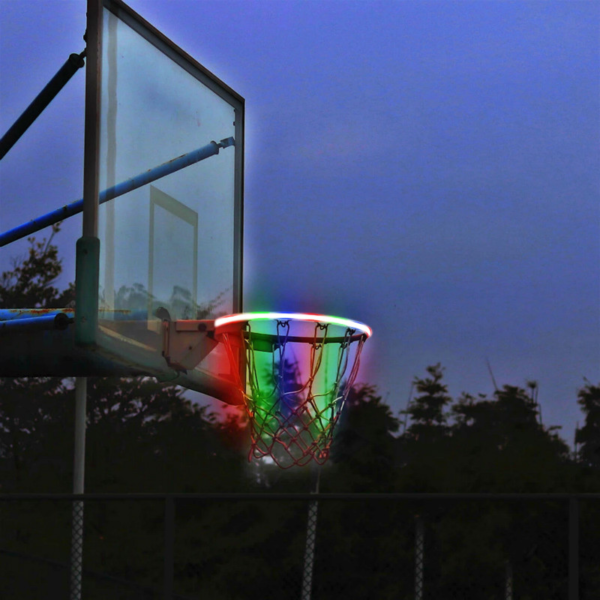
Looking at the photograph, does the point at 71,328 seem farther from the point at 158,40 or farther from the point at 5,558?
the point at 5,558

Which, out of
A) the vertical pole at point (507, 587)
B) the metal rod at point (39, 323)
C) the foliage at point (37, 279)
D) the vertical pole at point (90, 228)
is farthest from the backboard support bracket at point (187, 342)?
the foliage at point (37, 279)

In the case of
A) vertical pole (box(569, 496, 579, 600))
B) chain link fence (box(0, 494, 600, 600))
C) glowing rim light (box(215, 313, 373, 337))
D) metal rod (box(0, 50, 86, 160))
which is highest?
metal rod (box(0, 50, 86, 160))

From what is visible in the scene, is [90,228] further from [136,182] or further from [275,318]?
[275,318]

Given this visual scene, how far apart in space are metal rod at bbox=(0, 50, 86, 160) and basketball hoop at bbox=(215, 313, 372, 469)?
63.2 inches

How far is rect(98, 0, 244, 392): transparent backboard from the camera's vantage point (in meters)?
4.04

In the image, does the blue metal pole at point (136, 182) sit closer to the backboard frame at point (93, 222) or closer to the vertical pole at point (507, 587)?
the backboard frame at point (93, 222)

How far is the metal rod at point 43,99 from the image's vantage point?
4766mm

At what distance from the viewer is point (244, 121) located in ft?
17.7

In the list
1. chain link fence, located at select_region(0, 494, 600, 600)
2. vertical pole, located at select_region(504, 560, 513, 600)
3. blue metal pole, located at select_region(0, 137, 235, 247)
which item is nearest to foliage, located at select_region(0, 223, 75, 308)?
chain link fence, located at select_region(0, 494, 600, 600)

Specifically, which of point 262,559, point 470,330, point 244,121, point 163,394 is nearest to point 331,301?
point 470,330

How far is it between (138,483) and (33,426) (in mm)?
3057

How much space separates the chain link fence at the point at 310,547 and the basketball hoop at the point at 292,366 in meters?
9.07

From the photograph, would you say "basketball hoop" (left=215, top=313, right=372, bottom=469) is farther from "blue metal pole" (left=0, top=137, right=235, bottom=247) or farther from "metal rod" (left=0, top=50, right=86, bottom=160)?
"metal rod" (left=0, top=50, right=86, bottom=160)

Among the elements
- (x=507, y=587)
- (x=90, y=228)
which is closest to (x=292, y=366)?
(x=90, y=228)
